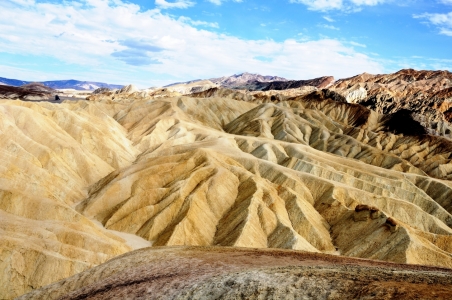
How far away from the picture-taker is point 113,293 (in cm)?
2475

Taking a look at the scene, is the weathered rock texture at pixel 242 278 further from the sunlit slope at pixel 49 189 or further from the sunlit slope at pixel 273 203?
the sunlit slope at pixel 273 203

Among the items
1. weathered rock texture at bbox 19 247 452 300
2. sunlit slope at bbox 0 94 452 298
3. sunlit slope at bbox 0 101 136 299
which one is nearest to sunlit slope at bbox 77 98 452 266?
sunlit slope at bbox 0 94 452 298

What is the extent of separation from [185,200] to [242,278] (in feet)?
167

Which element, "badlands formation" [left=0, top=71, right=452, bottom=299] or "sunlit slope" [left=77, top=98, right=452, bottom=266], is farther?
"sunlit slope" [left=77, top=98, right=452, bottom=266]

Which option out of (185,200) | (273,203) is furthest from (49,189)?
(273,203)

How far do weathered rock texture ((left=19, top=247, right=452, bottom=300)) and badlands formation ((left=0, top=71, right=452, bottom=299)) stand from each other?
103 mm

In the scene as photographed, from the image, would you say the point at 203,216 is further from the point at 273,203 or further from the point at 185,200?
the point at 273,203

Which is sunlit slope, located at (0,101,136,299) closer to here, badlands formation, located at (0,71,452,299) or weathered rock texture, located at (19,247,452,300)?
badlands formation, located at (0,71,452,299)

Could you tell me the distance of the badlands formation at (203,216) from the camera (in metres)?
23.0

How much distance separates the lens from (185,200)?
7075 centimetres

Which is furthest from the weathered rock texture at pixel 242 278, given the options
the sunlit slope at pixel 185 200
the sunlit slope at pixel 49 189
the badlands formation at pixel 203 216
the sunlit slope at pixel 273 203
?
the sunlit slope at pixel 273 203

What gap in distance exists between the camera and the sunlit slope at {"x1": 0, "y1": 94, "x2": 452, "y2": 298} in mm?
50938

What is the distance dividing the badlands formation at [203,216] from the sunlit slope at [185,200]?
244 mm

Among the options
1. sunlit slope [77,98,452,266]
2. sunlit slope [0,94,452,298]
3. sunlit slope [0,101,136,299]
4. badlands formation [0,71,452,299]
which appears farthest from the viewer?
sunlit slope [77,98,452,266]
